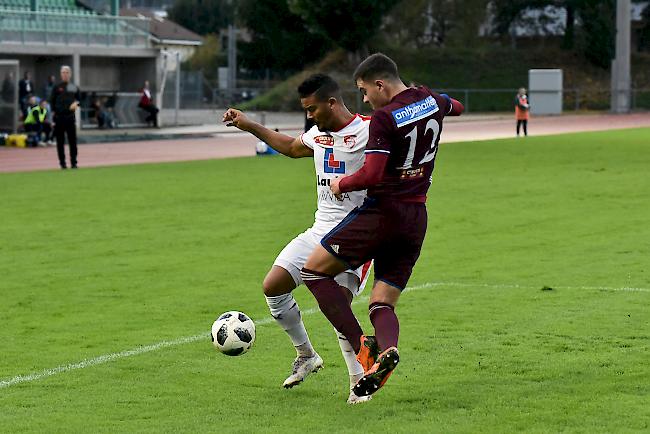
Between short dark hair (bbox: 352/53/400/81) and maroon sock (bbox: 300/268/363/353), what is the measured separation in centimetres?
112

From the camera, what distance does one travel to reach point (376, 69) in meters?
7.07

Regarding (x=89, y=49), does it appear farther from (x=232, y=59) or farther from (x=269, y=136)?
(x=269, y=136)

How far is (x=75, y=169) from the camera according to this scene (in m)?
27.7

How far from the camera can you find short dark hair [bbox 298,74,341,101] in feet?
23.9

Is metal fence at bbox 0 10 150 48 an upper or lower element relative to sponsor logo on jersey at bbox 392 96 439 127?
upper

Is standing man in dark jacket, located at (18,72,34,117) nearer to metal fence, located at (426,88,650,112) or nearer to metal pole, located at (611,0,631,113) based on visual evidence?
metal fence, located at (426,88,650,112)

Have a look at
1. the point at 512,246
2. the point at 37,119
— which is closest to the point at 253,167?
the point at 37,119

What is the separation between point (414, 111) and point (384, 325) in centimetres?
116

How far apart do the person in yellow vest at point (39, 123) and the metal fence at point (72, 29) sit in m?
10.0

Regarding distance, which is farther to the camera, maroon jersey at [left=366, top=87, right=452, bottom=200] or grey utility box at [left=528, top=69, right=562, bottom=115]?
grey utility box at [left=528, top=69, right=562, bottom=115]

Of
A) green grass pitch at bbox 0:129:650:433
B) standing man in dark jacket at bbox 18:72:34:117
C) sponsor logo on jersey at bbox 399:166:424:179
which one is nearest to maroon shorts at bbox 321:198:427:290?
sponsor logo on jersey at bbox 399:166:424:179

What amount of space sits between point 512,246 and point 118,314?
18.4 feet

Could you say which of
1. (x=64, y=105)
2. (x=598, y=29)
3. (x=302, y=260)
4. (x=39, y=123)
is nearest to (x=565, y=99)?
(x=598, y=29)

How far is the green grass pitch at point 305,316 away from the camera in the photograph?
7.06 m
